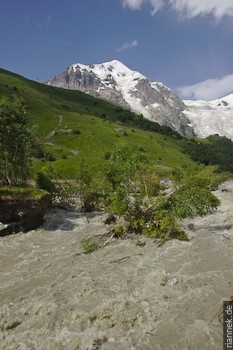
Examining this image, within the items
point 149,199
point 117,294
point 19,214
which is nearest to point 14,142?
point 19,214

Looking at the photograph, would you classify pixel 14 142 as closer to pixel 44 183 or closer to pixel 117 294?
pixel 44 183

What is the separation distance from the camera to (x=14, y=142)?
50406 mm

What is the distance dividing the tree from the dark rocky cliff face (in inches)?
411

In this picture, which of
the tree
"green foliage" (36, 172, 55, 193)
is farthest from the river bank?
"green foliage" (36, 172, 55, 193)

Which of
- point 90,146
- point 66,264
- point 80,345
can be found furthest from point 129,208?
point 90,146

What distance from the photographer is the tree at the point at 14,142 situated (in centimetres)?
4894

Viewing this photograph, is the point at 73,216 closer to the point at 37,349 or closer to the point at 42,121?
the point at 37,349

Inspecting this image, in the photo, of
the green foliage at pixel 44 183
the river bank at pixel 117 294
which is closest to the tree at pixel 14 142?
the green foliage at pixel 44 183

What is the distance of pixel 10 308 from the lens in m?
20.5

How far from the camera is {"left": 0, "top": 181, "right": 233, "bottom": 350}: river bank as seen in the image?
1697cm

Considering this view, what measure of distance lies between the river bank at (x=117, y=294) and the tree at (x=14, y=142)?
18.5m

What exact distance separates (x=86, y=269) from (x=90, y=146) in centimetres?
10654

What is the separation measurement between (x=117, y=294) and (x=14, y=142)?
34.1 m

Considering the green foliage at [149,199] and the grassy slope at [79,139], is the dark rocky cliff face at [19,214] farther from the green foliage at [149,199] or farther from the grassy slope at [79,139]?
the grassy slope at [79,139]
